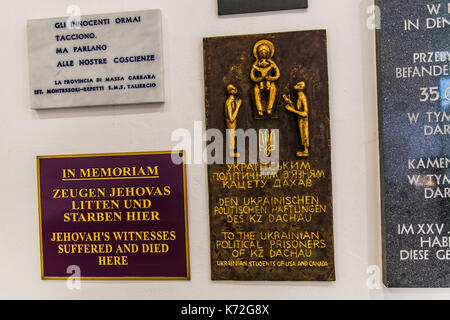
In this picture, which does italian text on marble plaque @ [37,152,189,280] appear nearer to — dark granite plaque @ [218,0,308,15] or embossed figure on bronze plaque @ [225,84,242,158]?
embossed figure on bronze plaque @ [225,84,242,158]

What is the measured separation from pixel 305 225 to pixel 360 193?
0.26 meters

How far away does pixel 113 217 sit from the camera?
1576mm

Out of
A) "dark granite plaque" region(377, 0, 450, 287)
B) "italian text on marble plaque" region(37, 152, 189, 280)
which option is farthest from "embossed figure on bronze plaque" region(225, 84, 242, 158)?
"dark granite plaque" region(377, 0, 450, 287)

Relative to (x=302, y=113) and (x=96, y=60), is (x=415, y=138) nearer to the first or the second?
(x=302, y=113)

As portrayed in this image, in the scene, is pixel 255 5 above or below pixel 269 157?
above

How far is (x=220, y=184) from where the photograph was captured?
151 centimetres

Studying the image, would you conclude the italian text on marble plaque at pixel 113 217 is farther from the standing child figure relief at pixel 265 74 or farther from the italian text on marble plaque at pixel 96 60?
the standing child figure relief at pixel 265 74

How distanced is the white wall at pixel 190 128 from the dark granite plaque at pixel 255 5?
0.03 metres

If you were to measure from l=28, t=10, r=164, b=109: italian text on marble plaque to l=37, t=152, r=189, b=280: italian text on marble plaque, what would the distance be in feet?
0.84

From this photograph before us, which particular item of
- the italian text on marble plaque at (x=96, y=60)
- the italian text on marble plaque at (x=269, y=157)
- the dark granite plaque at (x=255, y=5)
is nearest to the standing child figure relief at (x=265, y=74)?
the italian text on marble plaque at (x=269, y=157)

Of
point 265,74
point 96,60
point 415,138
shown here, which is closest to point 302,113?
point 265,74

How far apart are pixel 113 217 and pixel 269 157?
2.38ft
